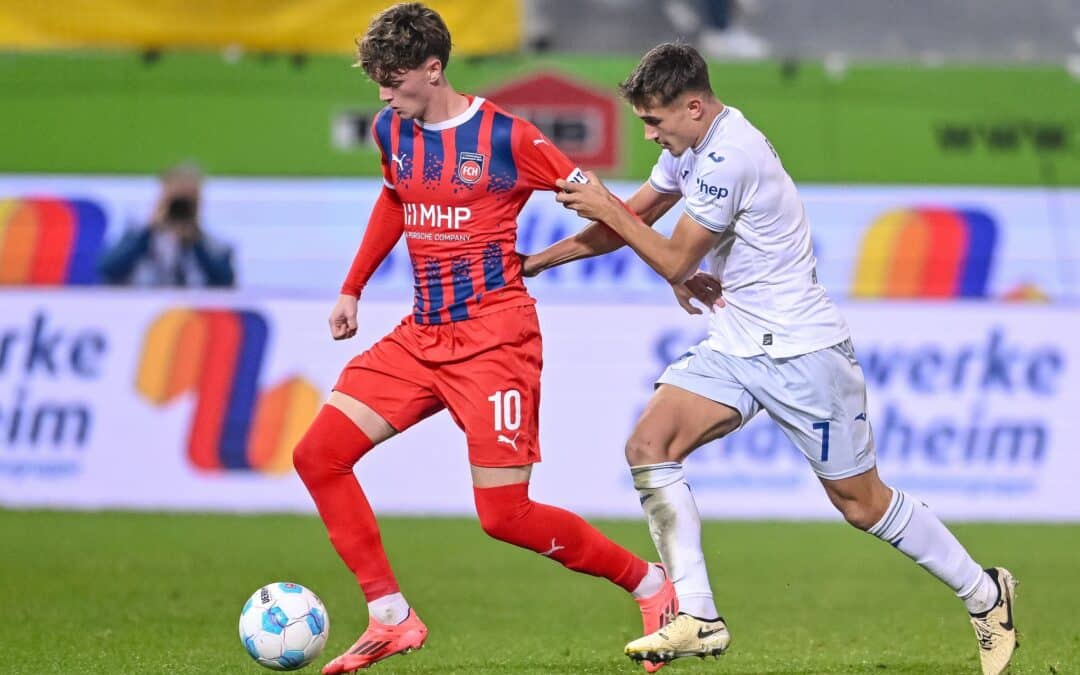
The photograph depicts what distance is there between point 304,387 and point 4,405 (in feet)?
6.52

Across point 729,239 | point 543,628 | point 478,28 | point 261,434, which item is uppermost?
point 478,28

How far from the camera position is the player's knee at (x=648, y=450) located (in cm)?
553

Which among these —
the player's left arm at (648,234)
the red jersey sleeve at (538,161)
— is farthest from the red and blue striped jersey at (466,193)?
the player's left arm at (648,234)

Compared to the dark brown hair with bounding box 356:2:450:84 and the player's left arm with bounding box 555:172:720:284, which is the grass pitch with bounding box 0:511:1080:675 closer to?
the player's left arm with bounding box 555:172:720:284

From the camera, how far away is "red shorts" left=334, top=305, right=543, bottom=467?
18.3 feet

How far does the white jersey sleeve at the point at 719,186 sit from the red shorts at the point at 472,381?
29.2 inches

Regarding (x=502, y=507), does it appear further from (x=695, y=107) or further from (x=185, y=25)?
(x=185, y=25)

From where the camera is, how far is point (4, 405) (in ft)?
36.1

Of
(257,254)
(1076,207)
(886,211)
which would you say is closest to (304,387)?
(257,254)

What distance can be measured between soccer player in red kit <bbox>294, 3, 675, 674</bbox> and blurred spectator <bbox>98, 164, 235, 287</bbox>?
726cm

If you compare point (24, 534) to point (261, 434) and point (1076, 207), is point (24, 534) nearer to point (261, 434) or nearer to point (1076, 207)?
point (261, 434)

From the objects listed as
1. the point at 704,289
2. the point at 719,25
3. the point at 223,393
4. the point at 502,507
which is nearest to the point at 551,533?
the point at 502,507

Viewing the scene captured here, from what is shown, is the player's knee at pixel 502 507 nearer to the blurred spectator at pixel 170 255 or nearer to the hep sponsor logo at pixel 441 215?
the hep sponsor logo at pixel 441 215

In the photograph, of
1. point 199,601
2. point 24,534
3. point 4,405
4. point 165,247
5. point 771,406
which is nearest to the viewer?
point 771,406
